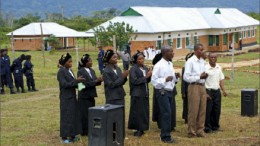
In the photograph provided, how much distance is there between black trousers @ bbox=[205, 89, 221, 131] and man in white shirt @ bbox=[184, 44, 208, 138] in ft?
2.34

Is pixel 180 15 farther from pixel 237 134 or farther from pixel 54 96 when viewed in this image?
pixel 237 134

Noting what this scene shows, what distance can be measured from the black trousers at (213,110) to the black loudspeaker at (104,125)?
149 inches

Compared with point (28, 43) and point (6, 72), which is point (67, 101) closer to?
point (6, 72)

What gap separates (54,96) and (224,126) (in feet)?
27.6

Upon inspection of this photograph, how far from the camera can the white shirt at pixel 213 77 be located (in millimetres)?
12000

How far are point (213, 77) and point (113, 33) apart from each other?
28231 mm

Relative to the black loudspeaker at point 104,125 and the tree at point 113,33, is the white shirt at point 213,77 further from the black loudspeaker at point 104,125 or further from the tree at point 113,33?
the tree at point 113,33

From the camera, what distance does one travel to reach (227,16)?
2280 inches

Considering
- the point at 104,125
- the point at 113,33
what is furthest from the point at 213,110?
the point at 113,33

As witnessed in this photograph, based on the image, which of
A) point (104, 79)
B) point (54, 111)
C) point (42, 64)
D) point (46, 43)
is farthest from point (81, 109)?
point (46, 43)

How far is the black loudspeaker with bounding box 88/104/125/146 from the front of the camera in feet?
28.0

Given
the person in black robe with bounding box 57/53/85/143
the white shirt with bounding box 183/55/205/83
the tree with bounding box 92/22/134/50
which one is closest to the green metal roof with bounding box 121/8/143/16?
the tree with bounding box 92/22/134/50

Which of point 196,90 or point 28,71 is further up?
point 196,90

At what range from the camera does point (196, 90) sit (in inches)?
441
